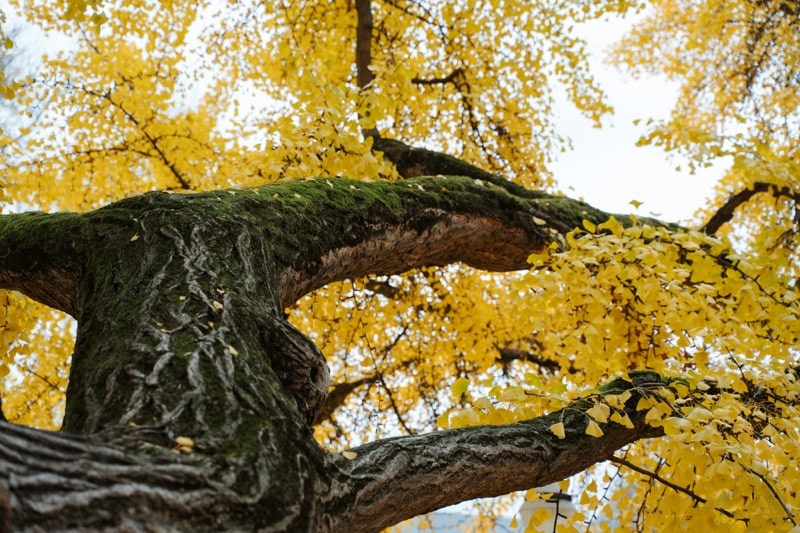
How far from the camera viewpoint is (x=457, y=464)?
1.81 metres

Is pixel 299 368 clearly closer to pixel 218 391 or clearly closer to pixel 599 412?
pixel 218 391

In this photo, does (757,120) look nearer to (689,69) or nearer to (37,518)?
(689,69)

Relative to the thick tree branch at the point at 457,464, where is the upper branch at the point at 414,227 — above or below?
above

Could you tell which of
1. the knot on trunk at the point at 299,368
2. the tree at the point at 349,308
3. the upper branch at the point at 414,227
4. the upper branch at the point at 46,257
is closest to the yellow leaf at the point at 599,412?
the tree at the point at 349,308

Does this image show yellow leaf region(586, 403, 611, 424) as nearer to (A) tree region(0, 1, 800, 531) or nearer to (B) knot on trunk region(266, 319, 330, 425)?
(A) tree region(0, 1, 800, 531)

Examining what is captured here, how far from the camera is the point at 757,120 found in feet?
24.1

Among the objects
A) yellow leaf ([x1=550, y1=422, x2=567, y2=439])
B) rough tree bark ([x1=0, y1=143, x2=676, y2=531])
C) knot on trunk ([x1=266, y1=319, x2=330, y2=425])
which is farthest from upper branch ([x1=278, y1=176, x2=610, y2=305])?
yellow leaf ([x1=550, y1=422, x2=567, y2=439])

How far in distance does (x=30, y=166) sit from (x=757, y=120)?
7.31m

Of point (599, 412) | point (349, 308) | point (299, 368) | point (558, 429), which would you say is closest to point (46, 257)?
point (299, 368)

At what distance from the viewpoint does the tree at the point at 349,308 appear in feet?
4.51

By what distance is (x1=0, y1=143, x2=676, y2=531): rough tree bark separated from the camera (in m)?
1.14

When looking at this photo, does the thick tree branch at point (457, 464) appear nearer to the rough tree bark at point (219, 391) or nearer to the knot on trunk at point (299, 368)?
the rough tree bark at point (219, 391)

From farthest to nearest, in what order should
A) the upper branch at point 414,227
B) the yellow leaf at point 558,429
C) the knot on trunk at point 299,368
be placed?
the upper branch at point 414,227, the yellow leaf at point 558,429, the knot on trunk at point 299,368

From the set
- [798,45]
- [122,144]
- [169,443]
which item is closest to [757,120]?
[798,45]
